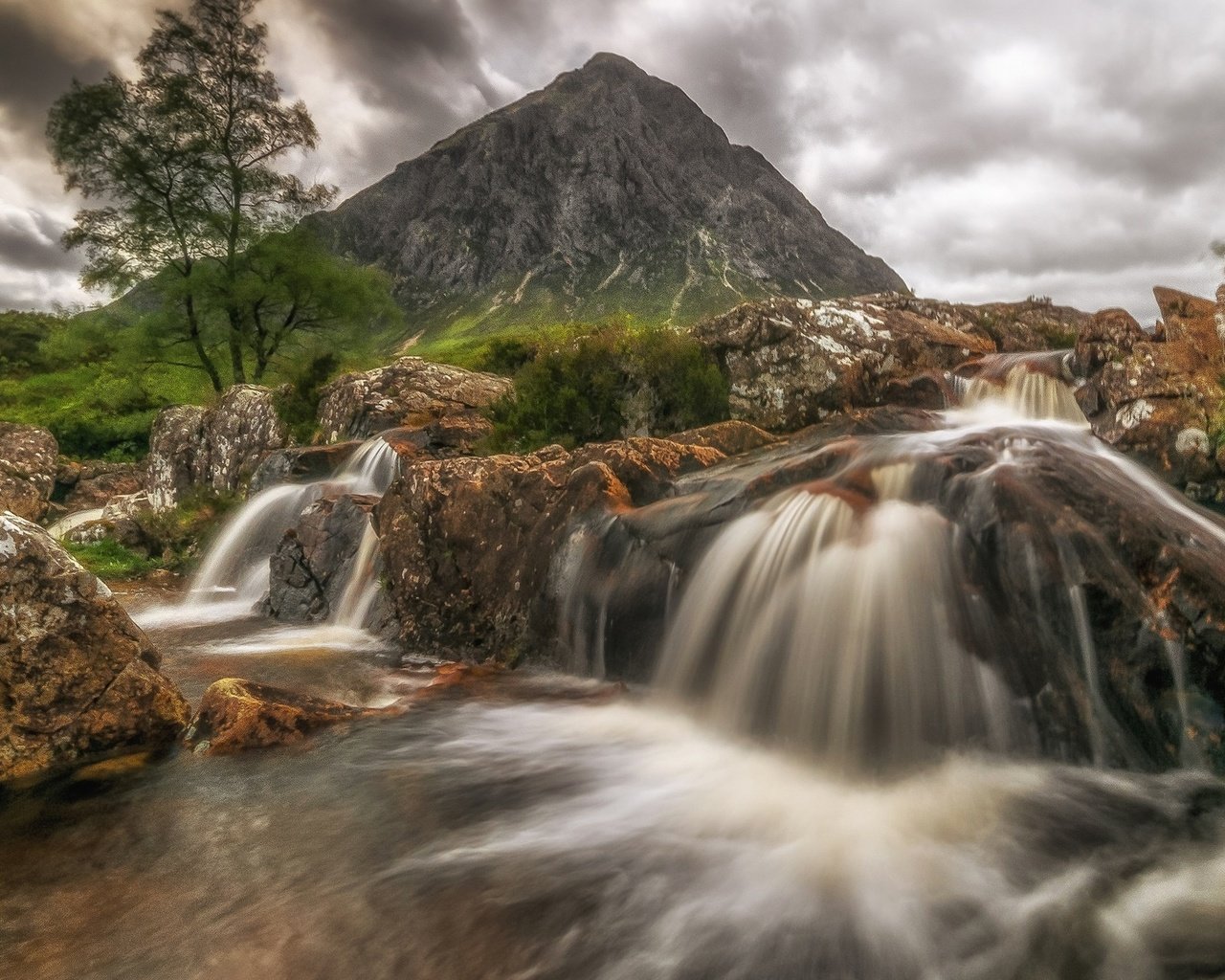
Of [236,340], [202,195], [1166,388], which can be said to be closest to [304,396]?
[236,340]

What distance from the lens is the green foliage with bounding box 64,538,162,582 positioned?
47.1 feet

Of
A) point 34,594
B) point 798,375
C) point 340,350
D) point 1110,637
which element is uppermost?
point 340,350

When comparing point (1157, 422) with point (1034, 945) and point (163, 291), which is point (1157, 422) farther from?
point (163, 291)

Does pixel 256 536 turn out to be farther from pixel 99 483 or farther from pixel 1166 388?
pixel 99 483

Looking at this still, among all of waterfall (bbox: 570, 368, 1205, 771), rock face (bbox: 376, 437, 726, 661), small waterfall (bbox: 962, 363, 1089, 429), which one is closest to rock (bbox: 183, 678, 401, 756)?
rock face (bbox: 376, 437, 726, 661)

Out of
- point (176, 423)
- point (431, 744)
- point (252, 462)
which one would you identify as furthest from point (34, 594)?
point (176, 423)

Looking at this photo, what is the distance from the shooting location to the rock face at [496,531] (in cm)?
828

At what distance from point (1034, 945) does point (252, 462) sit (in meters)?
19.6

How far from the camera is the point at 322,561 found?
1110cm

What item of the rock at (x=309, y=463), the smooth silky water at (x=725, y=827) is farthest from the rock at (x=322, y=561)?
the smooth silky water at (x=725, y=827)

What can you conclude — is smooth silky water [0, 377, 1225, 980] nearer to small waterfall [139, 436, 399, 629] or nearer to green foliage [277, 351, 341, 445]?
small waterfall [139, 436, 399, 629]

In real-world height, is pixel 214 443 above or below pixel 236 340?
below

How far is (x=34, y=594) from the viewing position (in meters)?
5.12

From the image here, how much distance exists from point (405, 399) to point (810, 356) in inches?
379
